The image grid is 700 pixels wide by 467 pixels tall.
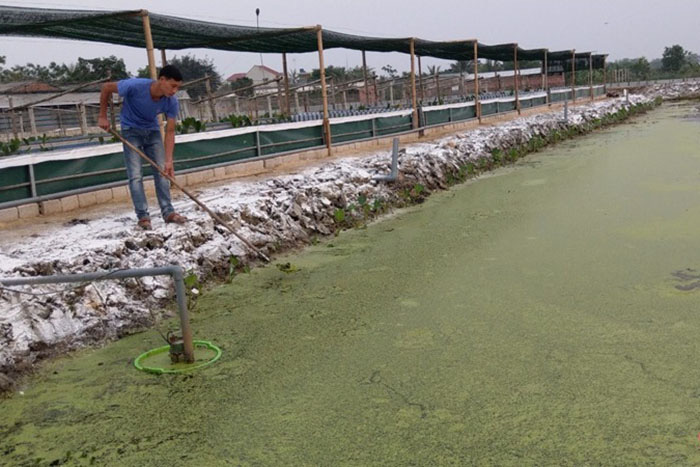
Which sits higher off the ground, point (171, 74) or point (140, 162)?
point (171, 74)

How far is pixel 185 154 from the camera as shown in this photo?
6199 mm

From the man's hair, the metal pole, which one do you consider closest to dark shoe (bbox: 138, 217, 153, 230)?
the man's hair

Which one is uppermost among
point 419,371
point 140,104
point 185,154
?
point 140,104

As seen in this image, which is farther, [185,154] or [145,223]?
[185,154]

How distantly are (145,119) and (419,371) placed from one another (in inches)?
101

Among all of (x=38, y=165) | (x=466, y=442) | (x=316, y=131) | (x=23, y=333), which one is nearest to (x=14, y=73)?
(x=316, y=131)

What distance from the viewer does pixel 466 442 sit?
2045 millimetres

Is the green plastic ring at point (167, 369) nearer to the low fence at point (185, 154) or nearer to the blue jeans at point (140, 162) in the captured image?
the blue jeans at point (140, 162)

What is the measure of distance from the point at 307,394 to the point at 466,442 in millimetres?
686

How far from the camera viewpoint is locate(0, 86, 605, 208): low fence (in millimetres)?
4848

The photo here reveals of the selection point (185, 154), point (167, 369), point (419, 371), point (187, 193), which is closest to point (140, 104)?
point (187, 193)

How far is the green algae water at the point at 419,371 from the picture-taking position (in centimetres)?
206

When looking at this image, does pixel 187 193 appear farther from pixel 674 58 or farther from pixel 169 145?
pixel 674 58

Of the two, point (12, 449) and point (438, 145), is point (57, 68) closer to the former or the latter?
point (438, 145)
